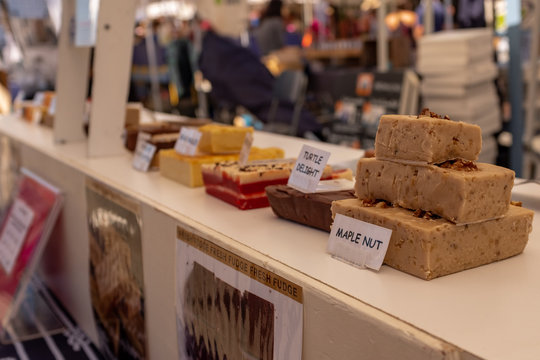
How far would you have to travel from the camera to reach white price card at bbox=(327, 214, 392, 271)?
0.98 meters

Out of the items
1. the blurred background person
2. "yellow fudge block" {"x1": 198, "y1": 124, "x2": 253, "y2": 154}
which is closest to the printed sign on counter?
"yellow fudge block" {"x1": 198, "y1": 124, "x2": 253, "y2": 154}

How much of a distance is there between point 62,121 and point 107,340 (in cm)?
116

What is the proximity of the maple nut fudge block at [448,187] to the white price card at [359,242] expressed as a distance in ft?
0.28

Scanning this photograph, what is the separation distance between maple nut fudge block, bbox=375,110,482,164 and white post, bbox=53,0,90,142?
1.93 metres

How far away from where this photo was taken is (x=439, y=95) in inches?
157

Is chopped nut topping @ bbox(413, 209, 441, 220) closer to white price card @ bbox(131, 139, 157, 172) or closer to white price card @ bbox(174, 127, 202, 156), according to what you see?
white price card @ bbox(174, 127, 202, 156)

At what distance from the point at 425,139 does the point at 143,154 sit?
4.11ft

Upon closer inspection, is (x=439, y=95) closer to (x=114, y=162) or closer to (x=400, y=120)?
(x=114, y=162)

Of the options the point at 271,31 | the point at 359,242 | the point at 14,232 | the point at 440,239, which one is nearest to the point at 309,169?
the point at 359,242

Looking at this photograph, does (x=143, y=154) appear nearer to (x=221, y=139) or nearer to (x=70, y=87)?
(x=221, y=139)

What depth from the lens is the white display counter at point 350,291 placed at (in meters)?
0.76

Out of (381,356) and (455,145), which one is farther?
(455,145)

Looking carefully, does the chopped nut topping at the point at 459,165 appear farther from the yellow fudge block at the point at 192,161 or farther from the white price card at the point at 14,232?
the white price card at the point at 14,232

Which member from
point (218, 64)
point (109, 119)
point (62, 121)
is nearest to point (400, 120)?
point (109, 119)
